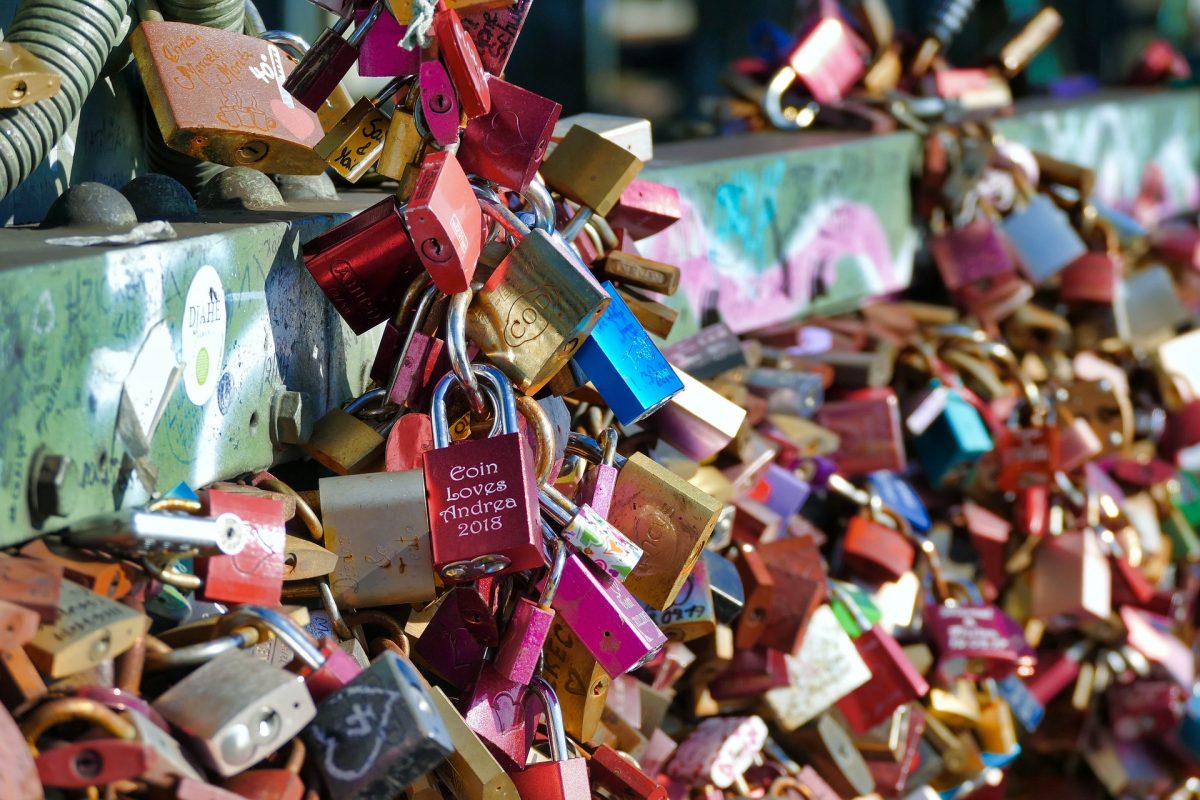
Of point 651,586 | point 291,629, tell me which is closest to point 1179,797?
point 651,586

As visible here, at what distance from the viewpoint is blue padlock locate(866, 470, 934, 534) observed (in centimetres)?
263

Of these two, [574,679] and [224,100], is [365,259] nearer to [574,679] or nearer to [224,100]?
[224,100]

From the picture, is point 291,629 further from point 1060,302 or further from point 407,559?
point 1060,302

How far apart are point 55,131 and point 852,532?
1.48 metres

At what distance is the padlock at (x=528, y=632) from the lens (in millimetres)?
1499

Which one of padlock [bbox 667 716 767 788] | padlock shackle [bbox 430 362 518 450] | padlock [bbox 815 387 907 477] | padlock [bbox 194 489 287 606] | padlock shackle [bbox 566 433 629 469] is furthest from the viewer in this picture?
padlock [bbox 815 387 907 477]

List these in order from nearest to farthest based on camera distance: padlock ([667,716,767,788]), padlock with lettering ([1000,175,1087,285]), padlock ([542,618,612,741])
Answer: padlock ([542,618,612,741]) < padlock ([667,716,767,788]) < padlock with lettering ([1000,175,1087,285])

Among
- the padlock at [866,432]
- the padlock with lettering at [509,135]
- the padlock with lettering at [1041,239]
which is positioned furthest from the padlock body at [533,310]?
the padlock with lettering at [1041,239]

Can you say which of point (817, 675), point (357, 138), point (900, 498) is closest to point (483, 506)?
point (357, 138)

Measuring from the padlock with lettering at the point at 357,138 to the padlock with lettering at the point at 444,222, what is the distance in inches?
7.6

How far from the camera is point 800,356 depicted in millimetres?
2740

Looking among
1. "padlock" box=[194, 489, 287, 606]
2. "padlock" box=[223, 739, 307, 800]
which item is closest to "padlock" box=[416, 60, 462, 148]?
"padlock" box=[194, 489, 287, 606]

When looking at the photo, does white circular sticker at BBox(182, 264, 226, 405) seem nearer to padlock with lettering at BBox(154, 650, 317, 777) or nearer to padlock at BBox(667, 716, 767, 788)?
padlock with lettering at BBox(154, 650, 317, 777)

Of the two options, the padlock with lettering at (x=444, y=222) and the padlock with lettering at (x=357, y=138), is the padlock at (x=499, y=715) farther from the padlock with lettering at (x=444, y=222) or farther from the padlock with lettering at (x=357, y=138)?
the padlock with lettering at (x=357, y=138)
